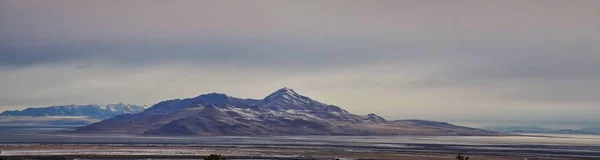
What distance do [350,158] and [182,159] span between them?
Answer: 34.8 meters

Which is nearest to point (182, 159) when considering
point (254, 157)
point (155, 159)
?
point (155, 159)

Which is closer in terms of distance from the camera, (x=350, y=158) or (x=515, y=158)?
(x=350, y=158)

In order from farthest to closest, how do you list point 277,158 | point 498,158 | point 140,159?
point 498,158, point 277,158, point 140,159

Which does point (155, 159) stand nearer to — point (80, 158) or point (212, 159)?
point (80, 158)

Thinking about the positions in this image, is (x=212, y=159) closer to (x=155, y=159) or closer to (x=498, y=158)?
(x=155, y=159)

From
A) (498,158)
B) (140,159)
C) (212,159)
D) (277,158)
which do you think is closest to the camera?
(212,159)

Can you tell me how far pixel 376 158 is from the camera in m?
152

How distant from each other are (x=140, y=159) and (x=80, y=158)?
501 inches

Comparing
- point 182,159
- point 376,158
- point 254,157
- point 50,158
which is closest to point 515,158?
point 376,158

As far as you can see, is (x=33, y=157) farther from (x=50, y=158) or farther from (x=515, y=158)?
(x=515, y=158)

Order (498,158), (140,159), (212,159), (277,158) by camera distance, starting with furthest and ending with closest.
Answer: (498,158) < (277,158) < (140,159) < (212,159)

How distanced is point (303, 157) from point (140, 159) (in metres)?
34.5

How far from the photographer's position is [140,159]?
459ft

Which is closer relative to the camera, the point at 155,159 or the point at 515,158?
the point at 155,159
